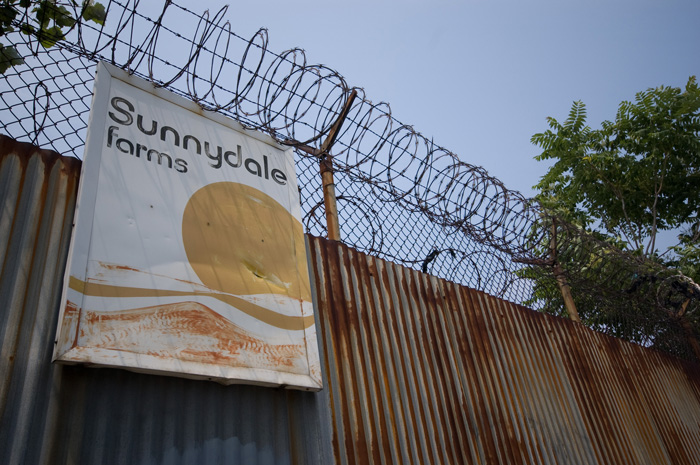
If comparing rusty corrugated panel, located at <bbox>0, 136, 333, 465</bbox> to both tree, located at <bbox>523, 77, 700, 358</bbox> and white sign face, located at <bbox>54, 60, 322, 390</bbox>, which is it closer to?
white sign face, located at <bbox>54, 60, 322, 390</bbox>

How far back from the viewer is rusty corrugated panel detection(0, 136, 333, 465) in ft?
6.62

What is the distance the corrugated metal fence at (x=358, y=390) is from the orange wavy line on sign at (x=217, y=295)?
0.55 ft

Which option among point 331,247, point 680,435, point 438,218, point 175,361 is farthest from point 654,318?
point 175,361

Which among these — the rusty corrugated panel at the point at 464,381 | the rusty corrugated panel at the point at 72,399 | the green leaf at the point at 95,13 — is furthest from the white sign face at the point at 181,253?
the rusty corrugated panel at the point at 464,381

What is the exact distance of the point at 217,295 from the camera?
256 centimetres

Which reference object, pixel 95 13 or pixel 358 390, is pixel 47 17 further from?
pixel 358 390

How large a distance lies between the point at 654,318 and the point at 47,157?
21.6 feet

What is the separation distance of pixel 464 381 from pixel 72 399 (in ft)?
8.27

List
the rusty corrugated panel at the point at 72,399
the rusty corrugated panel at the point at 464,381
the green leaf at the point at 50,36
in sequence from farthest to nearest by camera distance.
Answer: the rusty corrugated panel at the point at 464,381
the green leaf at the point at 50,36
the rusty corrugated panel at the point at 72,399

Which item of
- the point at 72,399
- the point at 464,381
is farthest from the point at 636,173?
the point at 72,399

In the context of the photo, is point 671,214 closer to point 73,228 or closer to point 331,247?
point 331,247

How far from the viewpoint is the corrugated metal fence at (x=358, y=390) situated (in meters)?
2.11

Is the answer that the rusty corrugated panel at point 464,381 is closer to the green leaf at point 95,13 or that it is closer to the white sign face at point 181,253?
the white sign face at point 181,253

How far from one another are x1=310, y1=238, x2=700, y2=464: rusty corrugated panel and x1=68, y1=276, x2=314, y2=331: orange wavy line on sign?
1.23ft
